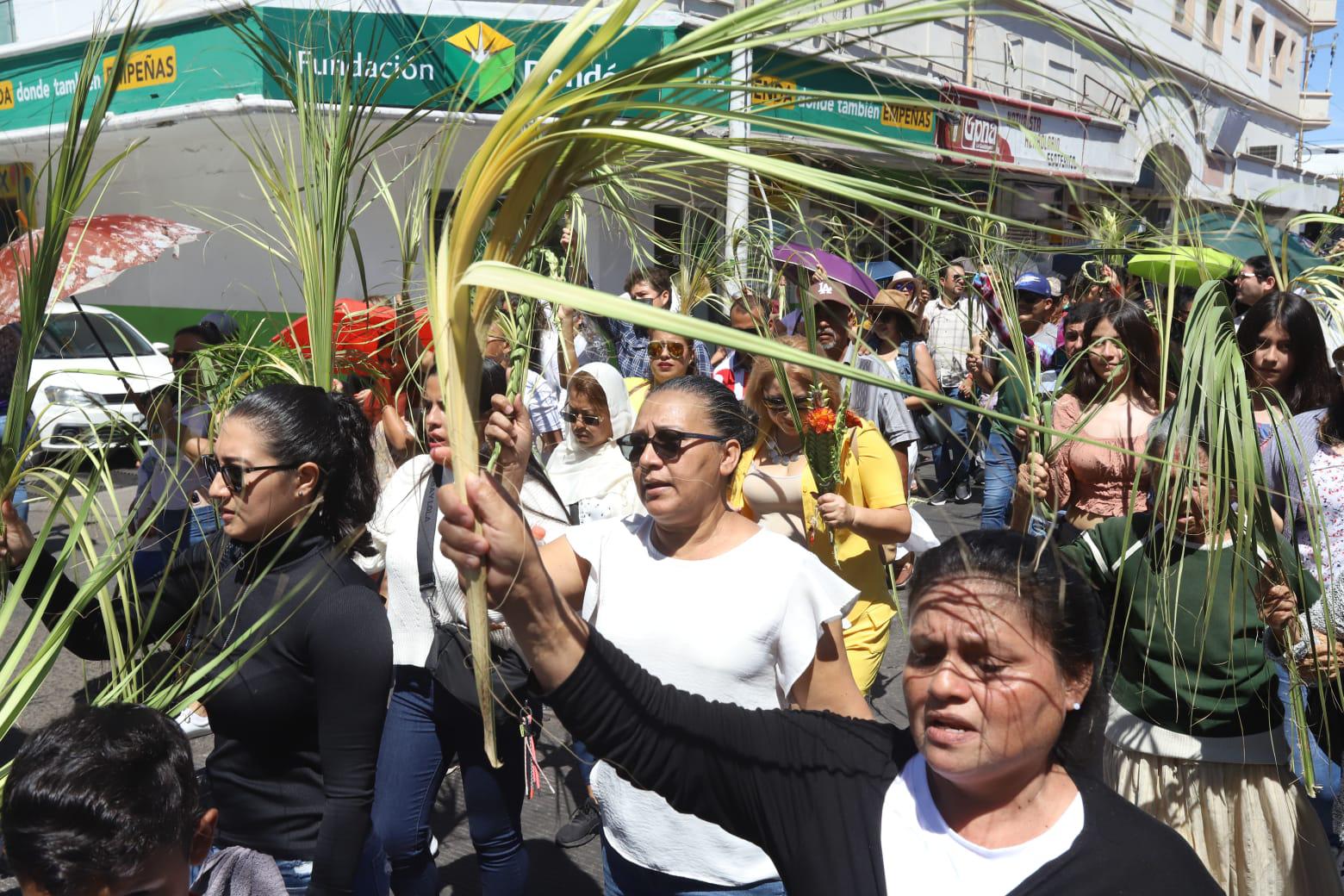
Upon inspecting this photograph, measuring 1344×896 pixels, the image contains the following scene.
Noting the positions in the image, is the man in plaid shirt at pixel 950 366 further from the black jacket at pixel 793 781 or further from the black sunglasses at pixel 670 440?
the black jacket at pixel 793 781

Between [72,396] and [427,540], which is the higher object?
[427,540]

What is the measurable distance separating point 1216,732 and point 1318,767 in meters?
0.60

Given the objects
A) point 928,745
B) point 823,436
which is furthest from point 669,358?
point 928,745

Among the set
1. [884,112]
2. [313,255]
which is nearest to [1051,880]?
[884,112]

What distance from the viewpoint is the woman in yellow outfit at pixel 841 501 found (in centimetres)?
357

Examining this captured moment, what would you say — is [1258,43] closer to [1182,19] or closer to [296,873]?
[1182,19]

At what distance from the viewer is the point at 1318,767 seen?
3172mm

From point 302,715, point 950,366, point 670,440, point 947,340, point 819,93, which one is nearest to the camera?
point 819,93

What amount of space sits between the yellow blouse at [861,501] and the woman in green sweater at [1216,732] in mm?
879

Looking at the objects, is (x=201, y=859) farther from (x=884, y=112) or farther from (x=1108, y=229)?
(x=1108, y=229)

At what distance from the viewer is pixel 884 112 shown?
64.9 inches

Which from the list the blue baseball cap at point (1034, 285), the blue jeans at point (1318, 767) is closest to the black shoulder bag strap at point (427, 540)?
the blue jeans at point (1318, 767)

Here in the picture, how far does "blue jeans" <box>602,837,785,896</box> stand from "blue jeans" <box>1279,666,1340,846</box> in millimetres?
1259

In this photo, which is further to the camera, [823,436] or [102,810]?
[823,436]
